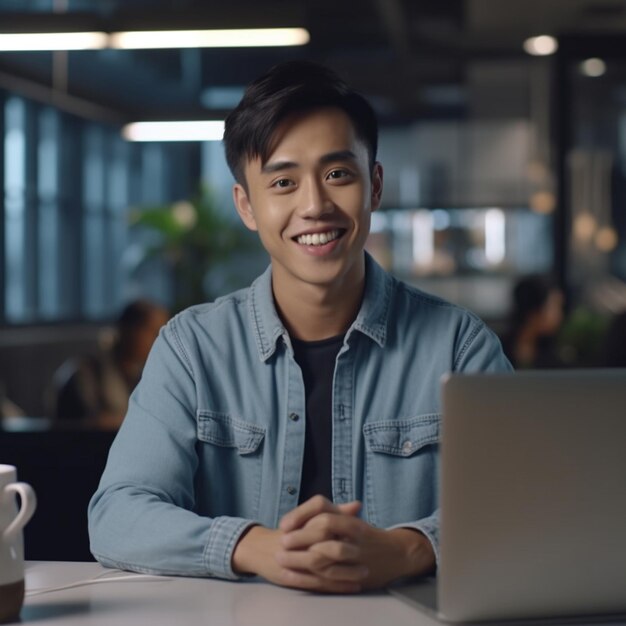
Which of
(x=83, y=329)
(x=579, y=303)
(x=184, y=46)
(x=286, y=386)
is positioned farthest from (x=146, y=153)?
→ (x=286, y=386)

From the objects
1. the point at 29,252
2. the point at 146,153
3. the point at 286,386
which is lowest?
the point at 286,386

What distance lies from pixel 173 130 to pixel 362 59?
3846 millimetres

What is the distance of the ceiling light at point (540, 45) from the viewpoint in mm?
9031

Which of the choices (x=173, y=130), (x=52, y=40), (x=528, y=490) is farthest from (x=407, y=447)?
(x=173, y=130)

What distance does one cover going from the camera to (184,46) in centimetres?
447

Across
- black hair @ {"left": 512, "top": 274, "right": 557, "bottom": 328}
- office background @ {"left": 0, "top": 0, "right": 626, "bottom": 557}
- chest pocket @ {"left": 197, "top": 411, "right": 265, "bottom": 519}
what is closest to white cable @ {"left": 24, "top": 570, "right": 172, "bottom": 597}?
chest pocket @ {"left": 197, "top": 411, "right": 265, "bottom": 519}

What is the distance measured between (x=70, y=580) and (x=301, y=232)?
0.70 m

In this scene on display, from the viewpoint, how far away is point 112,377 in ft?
16.5

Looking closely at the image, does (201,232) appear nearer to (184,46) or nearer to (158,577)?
(184,46)

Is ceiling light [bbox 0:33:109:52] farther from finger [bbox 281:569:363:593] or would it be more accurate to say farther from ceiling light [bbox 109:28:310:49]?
finger [bbox 281:569:363:593]

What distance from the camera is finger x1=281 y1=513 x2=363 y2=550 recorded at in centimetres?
148

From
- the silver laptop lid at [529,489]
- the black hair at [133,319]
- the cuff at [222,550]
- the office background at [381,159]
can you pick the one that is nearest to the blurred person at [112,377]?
the black hair at [133,319]

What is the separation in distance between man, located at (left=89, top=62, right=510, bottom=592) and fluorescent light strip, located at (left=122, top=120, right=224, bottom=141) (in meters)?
5.26

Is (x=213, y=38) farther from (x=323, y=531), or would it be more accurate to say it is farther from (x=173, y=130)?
(x=173, y=130)
